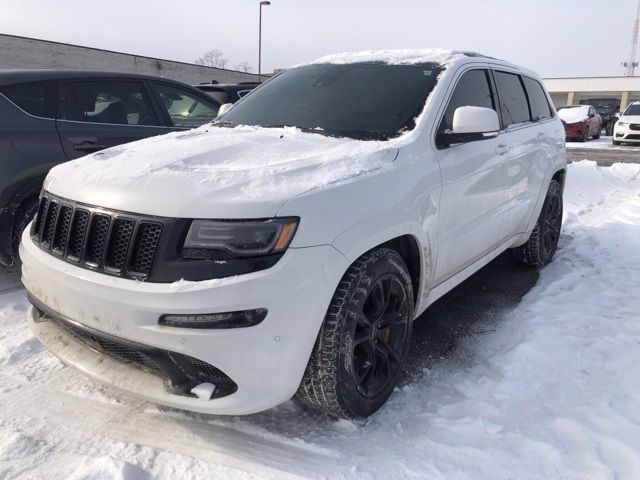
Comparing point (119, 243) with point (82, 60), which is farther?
point (82, 60)

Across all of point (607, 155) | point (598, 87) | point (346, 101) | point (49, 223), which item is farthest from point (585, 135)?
point (598, 87)

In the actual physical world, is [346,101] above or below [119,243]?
above

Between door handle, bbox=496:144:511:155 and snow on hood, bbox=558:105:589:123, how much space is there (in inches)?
765

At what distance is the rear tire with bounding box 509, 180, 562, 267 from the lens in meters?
4.79

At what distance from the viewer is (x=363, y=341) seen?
2.46 metres

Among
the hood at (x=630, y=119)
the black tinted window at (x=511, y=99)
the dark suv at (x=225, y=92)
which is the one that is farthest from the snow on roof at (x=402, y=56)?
the hood at (x=630, y=119)

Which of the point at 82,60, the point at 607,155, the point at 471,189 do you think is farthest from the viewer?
the point at 82,60

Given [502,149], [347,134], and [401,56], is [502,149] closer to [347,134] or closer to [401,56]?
[401,56]

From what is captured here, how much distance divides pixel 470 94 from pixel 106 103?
10.3 ft

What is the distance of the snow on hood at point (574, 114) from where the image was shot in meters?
20.8

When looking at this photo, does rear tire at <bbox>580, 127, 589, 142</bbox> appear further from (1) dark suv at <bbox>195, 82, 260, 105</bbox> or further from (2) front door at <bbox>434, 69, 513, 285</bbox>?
(2) front door at <bbox>434, 69, 513, 285</bbox>

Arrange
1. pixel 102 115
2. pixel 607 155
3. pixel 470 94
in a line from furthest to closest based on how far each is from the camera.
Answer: pixel 607 155
pixel 102 115
pixel 470 94

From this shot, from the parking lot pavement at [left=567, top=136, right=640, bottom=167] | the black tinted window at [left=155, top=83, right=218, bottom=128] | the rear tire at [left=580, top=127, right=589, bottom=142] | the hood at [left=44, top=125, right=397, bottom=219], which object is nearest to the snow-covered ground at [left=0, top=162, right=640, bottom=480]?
the hood at [left=44, top=125, right=397, bottom=219]

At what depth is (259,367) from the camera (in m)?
2.04
